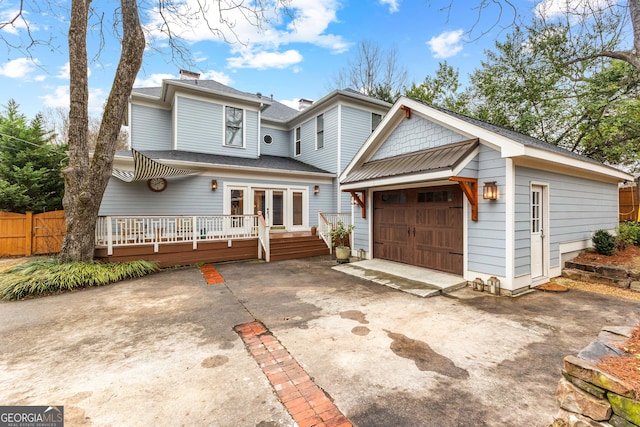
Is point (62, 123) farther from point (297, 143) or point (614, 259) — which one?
point (614, 259)

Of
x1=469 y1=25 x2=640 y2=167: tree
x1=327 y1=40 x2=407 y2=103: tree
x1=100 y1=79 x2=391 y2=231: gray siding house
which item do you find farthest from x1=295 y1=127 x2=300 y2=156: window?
x1=469 y1=25 x2=640 y2=167: tree

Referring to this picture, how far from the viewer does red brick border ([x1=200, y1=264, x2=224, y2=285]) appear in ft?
21.7

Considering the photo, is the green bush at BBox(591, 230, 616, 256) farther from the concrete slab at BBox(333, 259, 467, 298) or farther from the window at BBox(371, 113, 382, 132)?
the window at BBox(371, 113, 382, 132)

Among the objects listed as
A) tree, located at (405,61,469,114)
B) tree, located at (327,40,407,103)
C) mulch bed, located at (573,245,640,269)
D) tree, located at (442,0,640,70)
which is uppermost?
tree, located at (327,40,407,103)

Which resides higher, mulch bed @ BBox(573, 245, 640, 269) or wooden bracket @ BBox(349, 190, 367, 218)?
wooden bracket @ BBox(349, 190, 367, 218)

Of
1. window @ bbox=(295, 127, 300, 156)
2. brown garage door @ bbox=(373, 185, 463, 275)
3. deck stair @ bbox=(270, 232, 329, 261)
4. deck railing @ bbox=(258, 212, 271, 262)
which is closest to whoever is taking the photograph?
brown garage door @ bbox=(373, 185, 463, 275)

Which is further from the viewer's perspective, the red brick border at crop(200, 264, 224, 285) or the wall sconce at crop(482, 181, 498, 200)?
the red brick border at crop(200, 264, 224, 285)

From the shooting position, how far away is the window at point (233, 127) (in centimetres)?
1209

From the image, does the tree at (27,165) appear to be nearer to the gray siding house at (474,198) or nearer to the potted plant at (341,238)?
the potted plant at (341,238)

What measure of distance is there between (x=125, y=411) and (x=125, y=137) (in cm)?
2321

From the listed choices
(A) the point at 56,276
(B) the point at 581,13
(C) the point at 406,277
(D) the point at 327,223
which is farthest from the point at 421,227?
(A) the point at 56,276

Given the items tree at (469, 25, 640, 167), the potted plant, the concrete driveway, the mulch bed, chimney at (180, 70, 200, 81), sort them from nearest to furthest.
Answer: the concrete driveway, the mulch bed, the potted plant, tree at (469, 25, 640, 167), chimney at (180, 70, 200, 81)

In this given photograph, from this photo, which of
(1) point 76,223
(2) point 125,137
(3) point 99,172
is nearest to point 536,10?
(3) point 99,172

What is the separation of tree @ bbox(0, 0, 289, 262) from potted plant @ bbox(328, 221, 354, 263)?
6405mm
